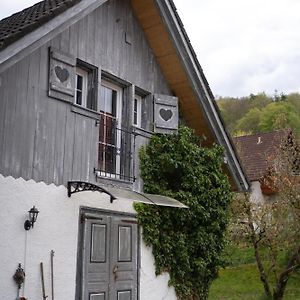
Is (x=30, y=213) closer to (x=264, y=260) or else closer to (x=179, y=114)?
(x=179, y=114)

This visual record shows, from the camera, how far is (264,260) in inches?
814

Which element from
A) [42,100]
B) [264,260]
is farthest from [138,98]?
[264,260]

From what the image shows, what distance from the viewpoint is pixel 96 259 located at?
9117 millimetres

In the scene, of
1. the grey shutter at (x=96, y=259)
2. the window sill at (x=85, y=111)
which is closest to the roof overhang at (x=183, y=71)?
the window sill at (x=85, y=111)

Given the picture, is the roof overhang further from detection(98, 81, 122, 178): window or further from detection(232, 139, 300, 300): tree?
detection(232, 139, 300, 300): tree

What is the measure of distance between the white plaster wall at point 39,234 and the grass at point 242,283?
26.6 feet

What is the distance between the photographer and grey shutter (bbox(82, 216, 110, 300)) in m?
8.89

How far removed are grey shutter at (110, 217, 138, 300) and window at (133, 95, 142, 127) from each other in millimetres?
2183

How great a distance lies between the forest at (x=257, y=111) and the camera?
1850 inches

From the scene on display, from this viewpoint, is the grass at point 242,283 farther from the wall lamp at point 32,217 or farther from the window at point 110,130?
the wall lamp at point 32,217

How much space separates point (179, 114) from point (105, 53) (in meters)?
2.82

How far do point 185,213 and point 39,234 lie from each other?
369 cm

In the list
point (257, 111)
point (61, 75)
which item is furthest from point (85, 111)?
point (257, 111)

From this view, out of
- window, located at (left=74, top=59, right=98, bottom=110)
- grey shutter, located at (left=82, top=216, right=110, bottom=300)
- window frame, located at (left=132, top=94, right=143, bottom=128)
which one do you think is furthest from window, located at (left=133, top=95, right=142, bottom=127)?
grey shutter, located at (left=82, top=216, right=110, bottom=300)
